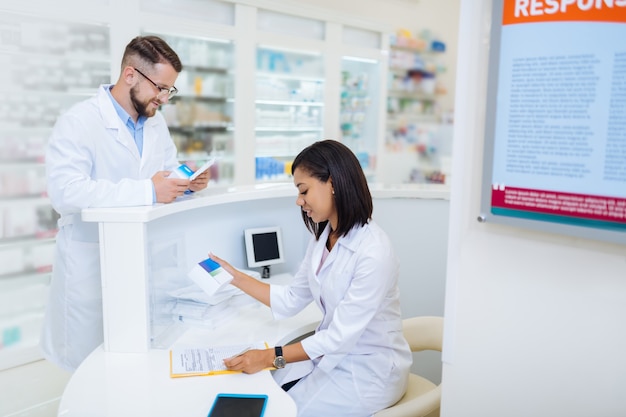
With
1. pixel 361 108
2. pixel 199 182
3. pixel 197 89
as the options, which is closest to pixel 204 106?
pixel 197 89

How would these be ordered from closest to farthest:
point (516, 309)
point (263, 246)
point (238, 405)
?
point (516, 309) < point (238, 405) < point (263, 246)

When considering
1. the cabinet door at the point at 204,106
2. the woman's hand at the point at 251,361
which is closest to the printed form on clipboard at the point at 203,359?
the woman's hand at the point at 251,361

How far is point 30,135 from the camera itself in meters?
3.60

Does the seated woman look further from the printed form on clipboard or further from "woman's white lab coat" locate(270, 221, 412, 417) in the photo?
the printed form on clipboard

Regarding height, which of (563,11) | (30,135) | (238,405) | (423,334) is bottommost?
(423,334)

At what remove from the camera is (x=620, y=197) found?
867mm

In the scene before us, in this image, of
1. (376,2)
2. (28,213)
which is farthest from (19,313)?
(376,2)

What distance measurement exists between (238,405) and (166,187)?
0.81 meters

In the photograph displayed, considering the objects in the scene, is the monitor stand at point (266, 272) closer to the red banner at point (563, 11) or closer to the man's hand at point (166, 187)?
the man's hand at point (166, 187)

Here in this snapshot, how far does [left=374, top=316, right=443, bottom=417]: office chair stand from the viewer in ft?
5.52

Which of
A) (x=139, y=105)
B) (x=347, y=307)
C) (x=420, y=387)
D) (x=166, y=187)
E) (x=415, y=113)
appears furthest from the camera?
(x=415, y=113)

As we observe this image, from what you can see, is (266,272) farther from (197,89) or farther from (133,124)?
(197,89)

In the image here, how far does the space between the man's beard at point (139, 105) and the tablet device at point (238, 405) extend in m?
1.28

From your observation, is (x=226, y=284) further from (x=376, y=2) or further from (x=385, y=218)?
(x=376, y=2)
